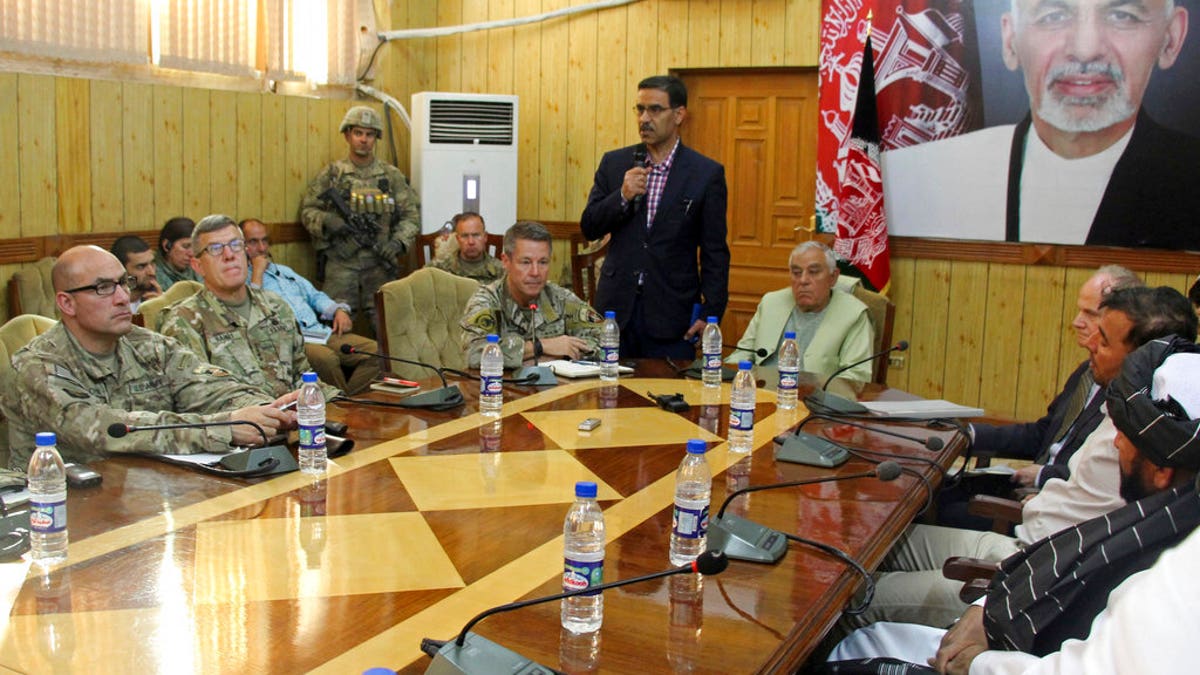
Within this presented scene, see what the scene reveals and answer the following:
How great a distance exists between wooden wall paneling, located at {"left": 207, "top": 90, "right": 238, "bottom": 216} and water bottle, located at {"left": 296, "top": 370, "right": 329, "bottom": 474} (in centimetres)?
373

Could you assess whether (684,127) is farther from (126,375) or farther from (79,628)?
(79,628)

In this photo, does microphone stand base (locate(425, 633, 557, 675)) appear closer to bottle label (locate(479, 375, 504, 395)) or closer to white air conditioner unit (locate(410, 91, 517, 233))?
bottle label (locate(479, 375, 504, 395))

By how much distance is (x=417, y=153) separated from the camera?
6750 mm

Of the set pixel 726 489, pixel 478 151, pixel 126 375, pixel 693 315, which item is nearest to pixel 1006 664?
pixel 726 489

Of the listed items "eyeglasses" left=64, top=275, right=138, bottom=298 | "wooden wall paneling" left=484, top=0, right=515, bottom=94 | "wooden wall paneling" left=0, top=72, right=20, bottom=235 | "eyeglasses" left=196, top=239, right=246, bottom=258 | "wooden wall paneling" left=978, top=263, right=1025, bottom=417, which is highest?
"wooden wall paneling" left=484, top=0, right=515, bottom=94

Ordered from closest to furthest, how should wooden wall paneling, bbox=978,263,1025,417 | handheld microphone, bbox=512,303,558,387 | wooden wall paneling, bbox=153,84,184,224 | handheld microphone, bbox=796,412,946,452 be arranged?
handheld microphone, bbox=796,412,946,452 < handheld microphone, bbox=512,303,558,387 < wooden wall paneling, bbox=153,84,184,224 < wooden wall paneling, bbox=978,263,1025,417

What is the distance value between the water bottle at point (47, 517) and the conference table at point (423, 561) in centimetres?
3

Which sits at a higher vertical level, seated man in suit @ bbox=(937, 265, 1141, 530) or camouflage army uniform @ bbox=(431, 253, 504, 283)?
camouflage army uniform @ bbox=(431, 253, 504, 283)

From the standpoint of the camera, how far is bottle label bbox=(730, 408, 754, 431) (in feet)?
9.11

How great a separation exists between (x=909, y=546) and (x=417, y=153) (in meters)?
4.58

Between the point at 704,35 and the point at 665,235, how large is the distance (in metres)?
2.37

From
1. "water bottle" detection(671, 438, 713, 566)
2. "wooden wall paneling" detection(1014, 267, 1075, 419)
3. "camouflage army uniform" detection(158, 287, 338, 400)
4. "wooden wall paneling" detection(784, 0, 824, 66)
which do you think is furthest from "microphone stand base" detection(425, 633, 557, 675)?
"wooden wall paneling" detection(784, 0, 824, 66)

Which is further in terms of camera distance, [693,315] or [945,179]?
[945,179]

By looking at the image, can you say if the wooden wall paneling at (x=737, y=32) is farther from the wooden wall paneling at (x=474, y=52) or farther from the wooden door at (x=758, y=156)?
the wooden wall paneling at (x=474, y=52)
